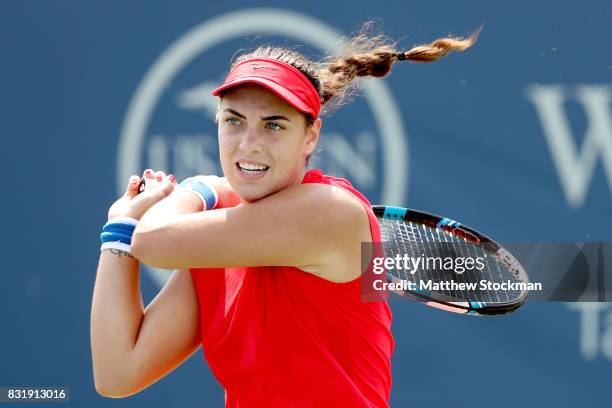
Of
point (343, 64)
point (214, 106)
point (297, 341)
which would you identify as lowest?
point (297, 341)

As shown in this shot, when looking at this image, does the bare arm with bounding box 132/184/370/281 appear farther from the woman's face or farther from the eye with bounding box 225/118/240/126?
the eye with bounding box 225/118/240/126

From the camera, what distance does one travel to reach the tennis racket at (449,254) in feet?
9.88

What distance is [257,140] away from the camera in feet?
7.27

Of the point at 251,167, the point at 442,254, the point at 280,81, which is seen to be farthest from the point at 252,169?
the point at 442,254

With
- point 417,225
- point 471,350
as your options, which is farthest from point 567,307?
point 417,225

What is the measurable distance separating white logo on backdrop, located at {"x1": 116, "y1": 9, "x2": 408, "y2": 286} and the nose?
2226 mm

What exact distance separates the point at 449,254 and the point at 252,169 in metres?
1.09

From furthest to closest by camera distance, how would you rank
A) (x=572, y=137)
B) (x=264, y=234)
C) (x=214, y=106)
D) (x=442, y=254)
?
(x=214, y=106) → (x=572, y=137) → (x=442, y=254) → (x=264, y=234)

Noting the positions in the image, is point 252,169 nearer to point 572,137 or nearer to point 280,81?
point 280,81

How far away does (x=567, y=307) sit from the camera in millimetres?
4289

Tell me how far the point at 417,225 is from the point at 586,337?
1525 millimetres

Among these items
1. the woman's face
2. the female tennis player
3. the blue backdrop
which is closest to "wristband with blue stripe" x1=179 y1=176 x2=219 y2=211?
the female tennis player

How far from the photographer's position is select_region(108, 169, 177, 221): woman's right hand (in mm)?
2393

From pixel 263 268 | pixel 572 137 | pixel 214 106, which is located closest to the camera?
pixel 263 268
